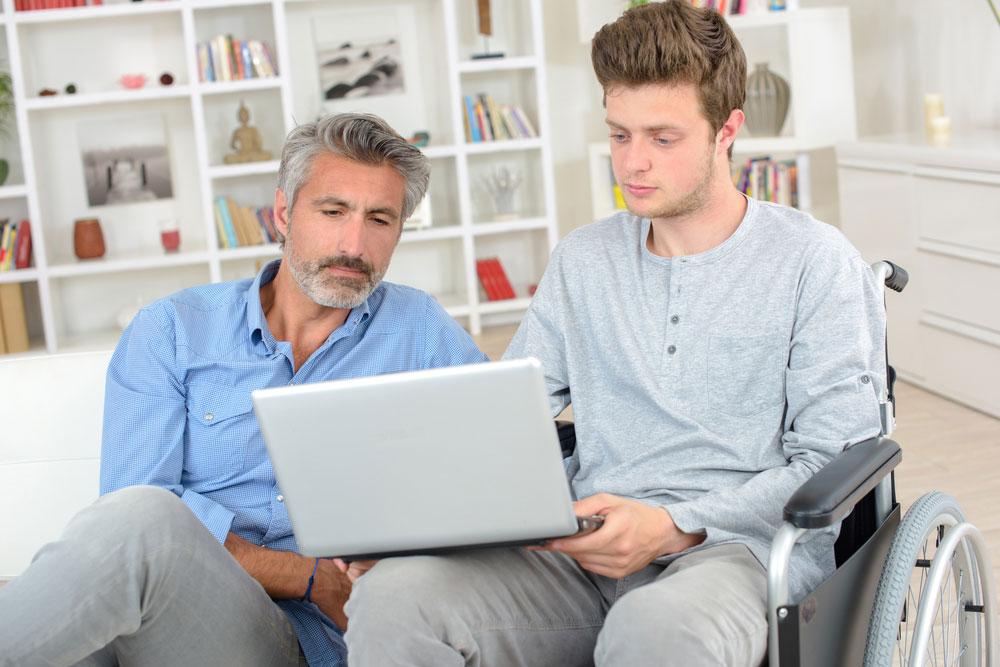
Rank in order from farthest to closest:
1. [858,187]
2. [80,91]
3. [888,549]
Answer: [80,91] → [858,187] → [888,549]

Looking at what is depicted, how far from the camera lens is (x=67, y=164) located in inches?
230

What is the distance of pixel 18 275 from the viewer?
5512 millimetres

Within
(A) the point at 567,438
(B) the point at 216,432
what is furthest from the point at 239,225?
(A) the point at 567,438

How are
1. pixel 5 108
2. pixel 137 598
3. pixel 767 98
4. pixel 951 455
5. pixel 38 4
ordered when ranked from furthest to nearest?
pixel 5 108 → pixel 38 4 → pixel 767 98 → pixel 951 455 → pixel 137 598

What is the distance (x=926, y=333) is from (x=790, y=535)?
3.10 m

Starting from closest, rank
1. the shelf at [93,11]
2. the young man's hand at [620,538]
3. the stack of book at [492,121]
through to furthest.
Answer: the young man's hand at [620,538]
the shelf at [93,11]
the stack of book at [492,121]

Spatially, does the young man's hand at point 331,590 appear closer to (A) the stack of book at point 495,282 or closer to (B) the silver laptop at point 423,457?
(B) the silver laptop at point 423,457

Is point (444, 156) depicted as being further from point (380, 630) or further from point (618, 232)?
point (380, 630)

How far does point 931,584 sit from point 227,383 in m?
1.07

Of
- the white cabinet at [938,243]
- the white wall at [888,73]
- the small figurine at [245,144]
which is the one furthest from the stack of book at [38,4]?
the white cabinet at [938,243]

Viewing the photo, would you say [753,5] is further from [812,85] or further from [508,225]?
[508,225]

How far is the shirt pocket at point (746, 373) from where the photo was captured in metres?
1.71

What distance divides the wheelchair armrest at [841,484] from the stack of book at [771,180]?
360 cm

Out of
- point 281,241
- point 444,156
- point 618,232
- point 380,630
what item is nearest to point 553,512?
point 380,630
